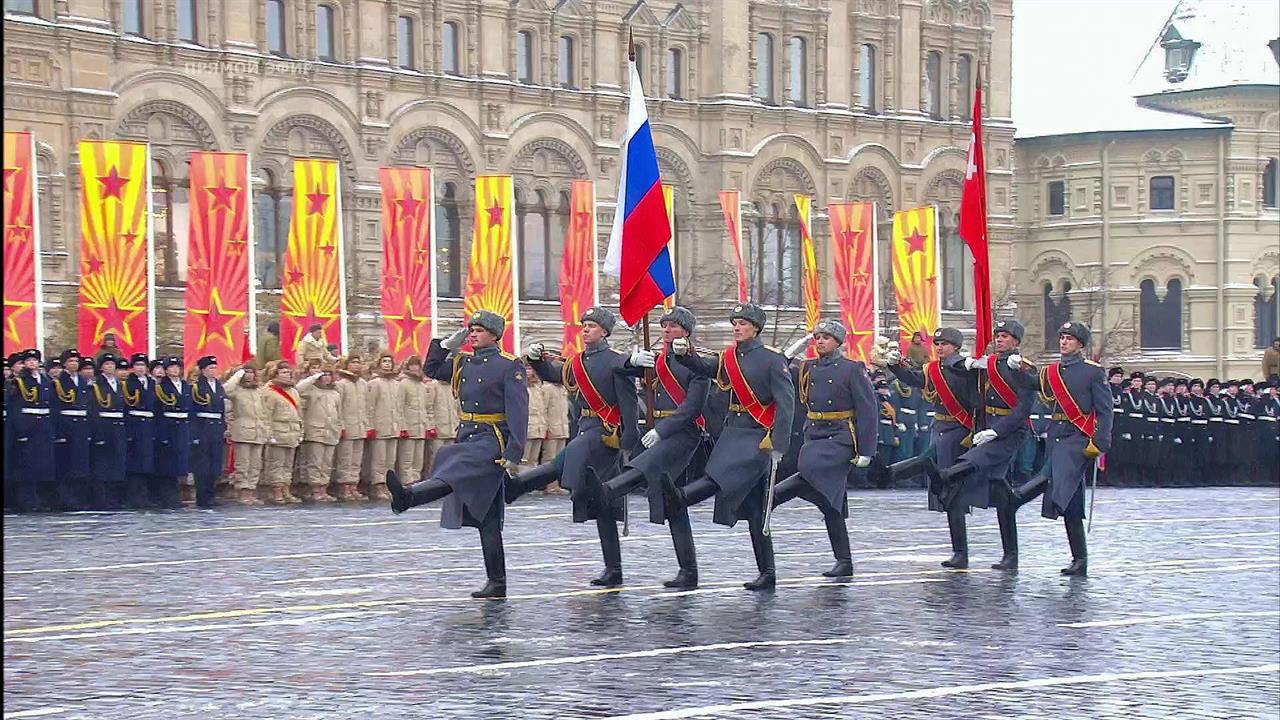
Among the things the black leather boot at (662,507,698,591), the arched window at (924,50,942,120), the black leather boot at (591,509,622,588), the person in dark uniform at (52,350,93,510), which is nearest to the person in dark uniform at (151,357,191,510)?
the person in dark uniform at (52,350,93,510)

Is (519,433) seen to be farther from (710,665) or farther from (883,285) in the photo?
(883,285)

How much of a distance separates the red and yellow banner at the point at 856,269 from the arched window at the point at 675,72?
299 inches

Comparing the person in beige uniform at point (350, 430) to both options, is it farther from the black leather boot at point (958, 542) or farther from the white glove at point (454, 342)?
the white glove at point (454, 342)

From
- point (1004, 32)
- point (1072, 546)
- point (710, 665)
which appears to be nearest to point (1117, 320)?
point (1004, 32)

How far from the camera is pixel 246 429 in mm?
19703

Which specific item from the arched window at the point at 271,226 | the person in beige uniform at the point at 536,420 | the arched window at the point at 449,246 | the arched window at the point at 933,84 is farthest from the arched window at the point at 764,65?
the person in beige uniform at the point at 536,420

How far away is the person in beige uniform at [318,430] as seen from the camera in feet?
67.0

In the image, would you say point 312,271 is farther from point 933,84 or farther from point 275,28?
point 933,84

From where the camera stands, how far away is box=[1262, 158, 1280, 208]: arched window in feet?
185

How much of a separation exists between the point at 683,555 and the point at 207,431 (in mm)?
8508

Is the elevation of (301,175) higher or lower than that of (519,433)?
higher

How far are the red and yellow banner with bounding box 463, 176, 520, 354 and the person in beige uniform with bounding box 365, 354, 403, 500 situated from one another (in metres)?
7.51

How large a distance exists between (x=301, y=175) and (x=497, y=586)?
16944 millimetres

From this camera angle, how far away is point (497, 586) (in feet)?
35.6
